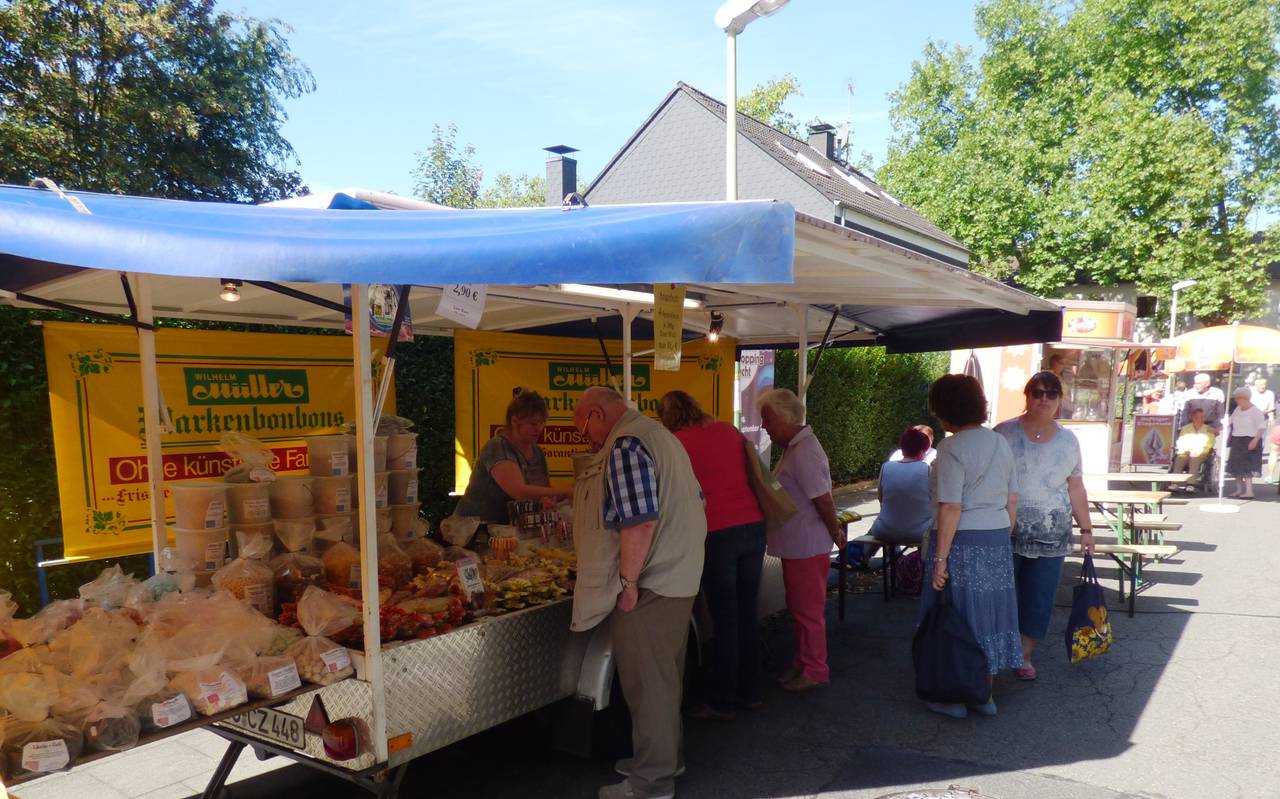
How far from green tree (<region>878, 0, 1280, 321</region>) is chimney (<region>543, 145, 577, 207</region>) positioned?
12.2 meters

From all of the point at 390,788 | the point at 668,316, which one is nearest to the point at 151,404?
the point at 390,788

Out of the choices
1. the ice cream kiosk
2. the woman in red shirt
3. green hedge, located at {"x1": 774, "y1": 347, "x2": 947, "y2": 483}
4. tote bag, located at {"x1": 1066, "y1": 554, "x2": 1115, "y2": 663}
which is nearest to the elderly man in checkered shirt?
the woman in red shirt

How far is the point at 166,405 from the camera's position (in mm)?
4375

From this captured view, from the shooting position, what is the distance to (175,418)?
15.4 feet

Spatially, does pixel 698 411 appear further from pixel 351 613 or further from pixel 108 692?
pixel 108 692

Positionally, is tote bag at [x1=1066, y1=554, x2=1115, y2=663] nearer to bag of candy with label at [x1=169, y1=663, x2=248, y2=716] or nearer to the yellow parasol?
bag of candy with label at [x1=169, y1=663, x2=248, y2=716]

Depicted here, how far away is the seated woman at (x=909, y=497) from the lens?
20.3ft

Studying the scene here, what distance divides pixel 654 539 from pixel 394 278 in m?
1.56

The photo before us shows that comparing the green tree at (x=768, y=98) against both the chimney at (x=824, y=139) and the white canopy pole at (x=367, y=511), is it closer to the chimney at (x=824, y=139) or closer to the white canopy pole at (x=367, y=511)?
the chimney at (x=824, y=139)

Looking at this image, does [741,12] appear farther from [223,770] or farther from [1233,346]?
[1233,346]

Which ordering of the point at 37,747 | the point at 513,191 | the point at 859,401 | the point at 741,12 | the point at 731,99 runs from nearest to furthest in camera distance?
the point at 37,747 → the point at 741,12 → the point at 731,99 → the point at 859,401 → the point at 513,191

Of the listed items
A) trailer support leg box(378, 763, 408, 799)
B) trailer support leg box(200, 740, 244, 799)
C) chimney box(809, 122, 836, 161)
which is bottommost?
trailer support leg box(200, 740, 244, 799)

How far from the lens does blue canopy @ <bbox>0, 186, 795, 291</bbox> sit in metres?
2.27

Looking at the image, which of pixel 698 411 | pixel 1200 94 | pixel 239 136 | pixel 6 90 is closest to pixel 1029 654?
pixel 698 411
